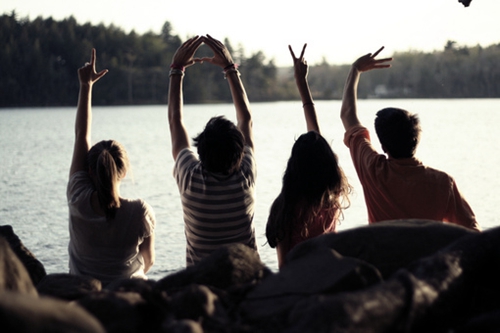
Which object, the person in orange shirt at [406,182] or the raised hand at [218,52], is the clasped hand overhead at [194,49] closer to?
the raised hand at [218,52]

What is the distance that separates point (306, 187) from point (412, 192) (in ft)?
1.72

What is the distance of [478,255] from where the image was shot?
7.59 ft

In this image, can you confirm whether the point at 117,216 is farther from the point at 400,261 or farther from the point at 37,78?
the point at 37,78

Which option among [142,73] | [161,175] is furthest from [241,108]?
[142,73]

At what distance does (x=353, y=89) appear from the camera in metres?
4.25

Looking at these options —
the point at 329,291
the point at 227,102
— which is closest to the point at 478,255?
the point at 329,291

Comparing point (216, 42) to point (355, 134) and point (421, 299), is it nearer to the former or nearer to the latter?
point (355, 134)

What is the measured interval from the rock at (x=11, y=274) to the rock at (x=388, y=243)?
0.85 m

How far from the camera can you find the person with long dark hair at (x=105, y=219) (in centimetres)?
340

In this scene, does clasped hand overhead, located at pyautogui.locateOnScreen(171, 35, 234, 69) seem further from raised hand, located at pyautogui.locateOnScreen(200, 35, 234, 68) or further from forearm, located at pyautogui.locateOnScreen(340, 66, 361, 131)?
forearm, located at pyautogui.locateOnScreen(340, 66, 361, 131)

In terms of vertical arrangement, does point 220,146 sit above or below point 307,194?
above

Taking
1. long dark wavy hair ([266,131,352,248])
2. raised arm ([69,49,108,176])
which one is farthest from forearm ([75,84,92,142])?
long dark wavy hair ([266,131,352,248])

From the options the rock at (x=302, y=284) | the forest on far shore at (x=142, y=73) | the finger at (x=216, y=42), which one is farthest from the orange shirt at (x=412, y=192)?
the forest on far shore at (x=142, y=73)

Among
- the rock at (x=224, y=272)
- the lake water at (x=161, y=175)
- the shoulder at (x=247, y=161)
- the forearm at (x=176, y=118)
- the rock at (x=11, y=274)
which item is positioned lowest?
the lake water at (x=161, y=175)
